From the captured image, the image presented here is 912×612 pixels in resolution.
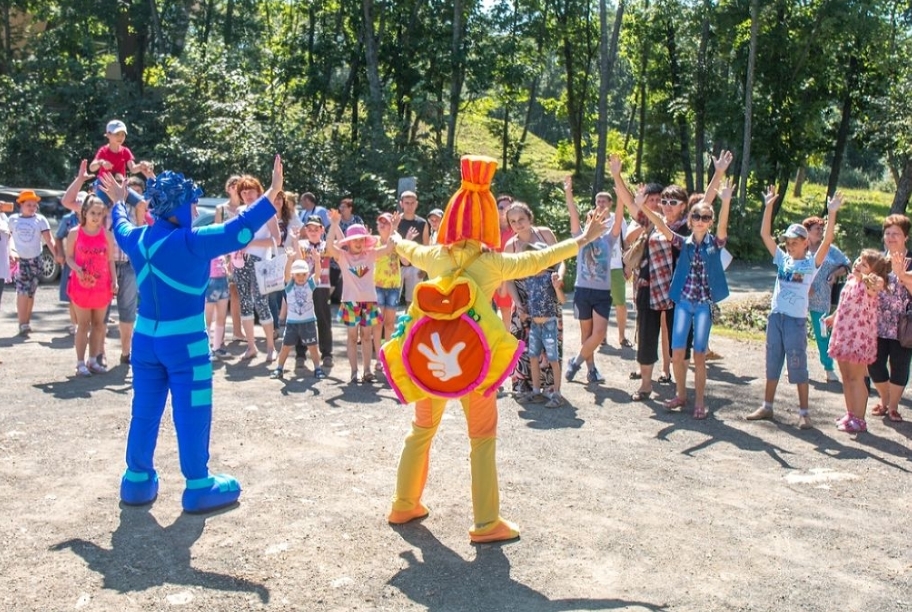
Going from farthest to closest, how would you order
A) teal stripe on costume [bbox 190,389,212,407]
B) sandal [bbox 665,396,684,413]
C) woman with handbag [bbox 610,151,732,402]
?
woman with handbag [bbox 610,151,732,402], sandal [bbox 665,396,684,413], teal stripe on costume [bbox 190,389,212,407]

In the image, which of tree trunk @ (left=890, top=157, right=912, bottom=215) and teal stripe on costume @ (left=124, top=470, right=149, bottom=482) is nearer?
teal stripe on costume @ (left=124, top=470, right=149, bottom=482)

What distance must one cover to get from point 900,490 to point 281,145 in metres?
17.3

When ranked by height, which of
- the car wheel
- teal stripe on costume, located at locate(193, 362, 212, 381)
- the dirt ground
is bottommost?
the dirt ground

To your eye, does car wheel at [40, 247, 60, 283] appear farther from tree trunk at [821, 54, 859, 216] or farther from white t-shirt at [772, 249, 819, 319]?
tree trunk at [821, 54, 859, 216]

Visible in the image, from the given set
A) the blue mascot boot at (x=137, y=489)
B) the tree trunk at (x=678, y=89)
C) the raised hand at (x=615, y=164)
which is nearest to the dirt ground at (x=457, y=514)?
the blue mascot boot at (x=137, y=489)

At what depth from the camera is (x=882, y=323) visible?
825 centimetres

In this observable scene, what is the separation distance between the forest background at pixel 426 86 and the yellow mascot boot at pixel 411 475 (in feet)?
49.3

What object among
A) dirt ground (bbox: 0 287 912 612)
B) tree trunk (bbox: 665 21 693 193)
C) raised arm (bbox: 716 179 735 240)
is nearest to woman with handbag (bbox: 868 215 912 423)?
dirt ground (bbox: 0 287 912 612)

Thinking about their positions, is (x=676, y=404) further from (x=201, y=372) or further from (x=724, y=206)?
(x=201, y=372)

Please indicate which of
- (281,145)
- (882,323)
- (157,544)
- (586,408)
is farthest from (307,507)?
(281,145)

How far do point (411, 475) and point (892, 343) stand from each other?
5000 mm

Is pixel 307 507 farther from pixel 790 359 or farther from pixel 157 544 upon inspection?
pixel 790 359

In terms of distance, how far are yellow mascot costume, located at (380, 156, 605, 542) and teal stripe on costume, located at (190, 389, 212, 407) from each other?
1.16m

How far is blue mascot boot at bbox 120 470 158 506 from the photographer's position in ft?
18.9
